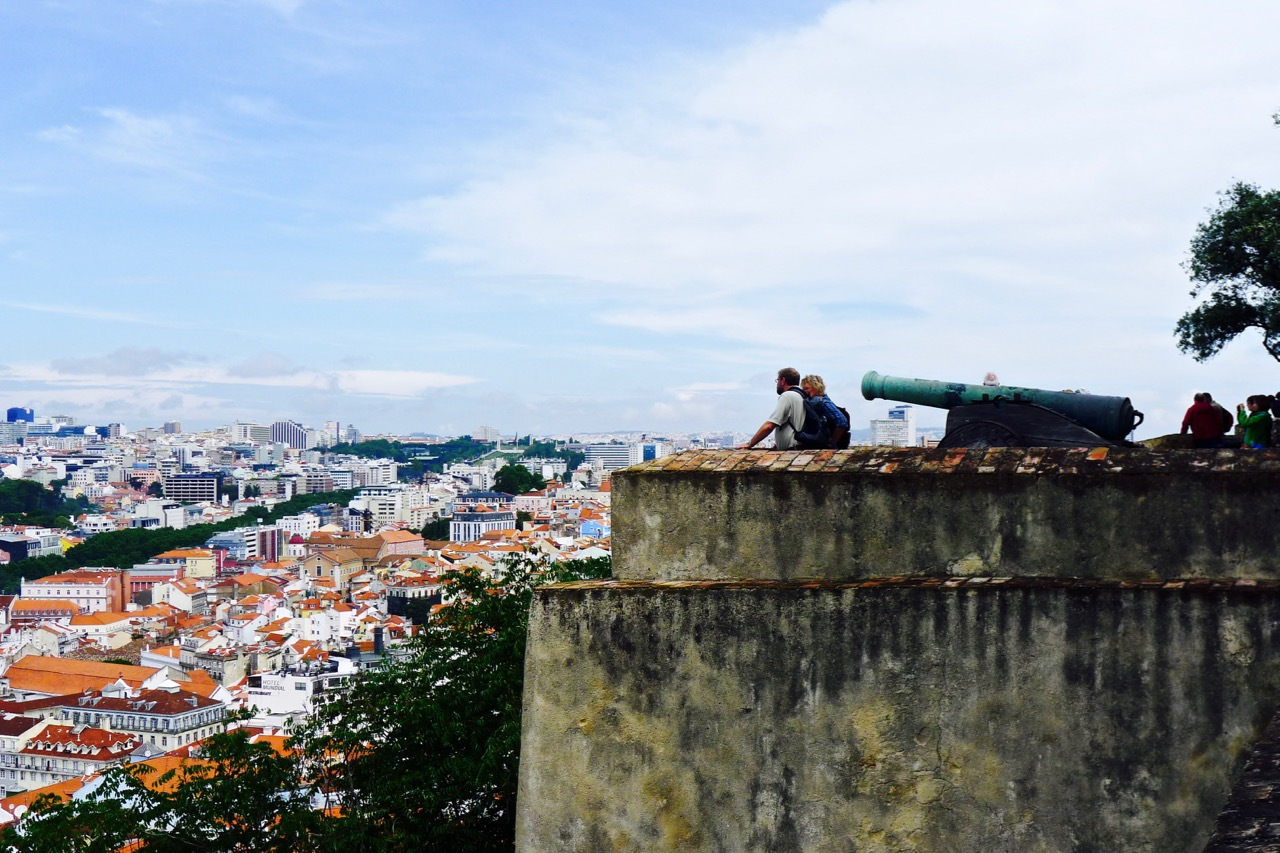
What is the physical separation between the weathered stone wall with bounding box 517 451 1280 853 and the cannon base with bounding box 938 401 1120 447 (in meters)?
0.78

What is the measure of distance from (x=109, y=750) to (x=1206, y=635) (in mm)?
58989

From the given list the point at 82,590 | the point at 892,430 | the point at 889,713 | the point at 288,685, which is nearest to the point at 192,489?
the point at 82,590

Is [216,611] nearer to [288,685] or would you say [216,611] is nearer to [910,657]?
[288,685]

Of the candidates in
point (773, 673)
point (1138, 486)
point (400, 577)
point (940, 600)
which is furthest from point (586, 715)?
point (400, 577)

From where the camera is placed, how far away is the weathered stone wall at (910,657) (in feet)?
16.5

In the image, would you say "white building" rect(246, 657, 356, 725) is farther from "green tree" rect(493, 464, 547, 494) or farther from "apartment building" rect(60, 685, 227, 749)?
"green tree" rect(493, 464, 547, 494)

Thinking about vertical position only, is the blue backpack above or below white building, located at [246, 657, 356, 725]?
above

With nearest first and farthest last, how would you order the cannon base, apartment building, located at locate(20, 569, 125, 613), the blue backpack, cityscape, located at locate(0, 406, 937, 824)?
the cannon base → the blue backpack → cityscape, located at locate(0, 406, 937, 824) → apartment building, located at locate(20, 569, 125, 613)

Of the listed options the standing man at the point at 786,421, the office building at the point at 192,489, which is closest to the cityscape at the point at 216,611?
the standing man at the point at 786,421

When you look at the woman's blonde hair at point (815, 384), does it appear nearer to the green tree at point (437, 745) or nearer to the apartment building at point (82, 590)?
the green tree at point (437, 745)

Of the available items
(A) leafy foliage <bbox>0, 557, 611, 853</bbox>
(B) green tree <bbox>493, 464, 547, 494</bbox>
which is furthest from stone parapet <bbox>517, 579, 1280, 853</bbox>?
(B) green tree <bbox>493, 464, 547, 494</bbox>

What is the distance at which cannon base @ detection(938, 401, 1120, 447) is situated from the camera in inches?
249

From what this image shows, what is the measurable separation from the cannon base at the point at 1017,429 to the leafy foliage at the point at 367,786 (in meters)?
4.47

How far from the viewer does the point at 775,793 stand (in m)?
5.55
